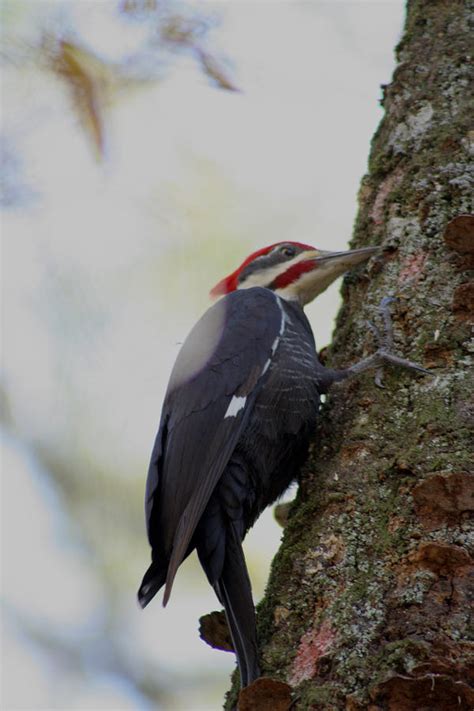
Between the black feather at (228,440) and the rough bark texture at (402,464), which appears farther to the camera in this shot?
the black feather at (228,440)

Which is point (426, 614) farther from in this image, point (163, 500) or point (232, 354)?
point (232, 354)

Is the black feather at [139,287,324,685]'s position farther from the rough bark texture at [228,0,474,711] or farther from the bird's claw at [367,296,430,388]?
the bird's claw at [367,296,430,388]

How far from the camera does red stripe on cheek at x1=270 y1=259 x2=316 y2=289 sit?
3475 mm

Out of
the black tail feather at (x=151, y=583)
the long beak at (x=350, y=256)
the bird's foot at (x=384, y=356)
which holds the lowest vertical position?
the black tail feather at (x=151, y=583)

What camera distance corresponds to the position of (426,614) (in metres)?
1.77

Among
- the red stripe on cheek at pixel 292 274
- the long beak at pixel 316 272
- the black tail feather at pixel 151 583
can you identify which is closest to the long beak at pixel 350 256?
the long beak at pixel 316 272

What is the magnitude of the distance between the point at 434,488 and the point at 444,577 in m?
0.21

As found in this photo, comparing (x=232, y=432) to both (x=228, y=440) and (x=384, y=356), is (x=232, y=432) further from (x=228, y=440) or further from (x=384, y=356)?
(x=384, y=356)

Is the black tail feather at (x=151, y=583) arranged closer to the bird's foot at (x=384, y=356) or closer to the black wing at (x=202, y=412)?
the black wing at (x=202, y=412)

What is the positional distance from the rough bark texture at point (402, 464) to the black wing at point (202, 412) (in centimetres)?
27

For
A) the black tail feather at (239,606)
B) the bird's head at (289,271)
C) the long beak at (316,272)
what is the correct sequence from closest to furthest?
the black tail feather at (239,606) → the long beak at (316,272) → the bird's head at (289,271)

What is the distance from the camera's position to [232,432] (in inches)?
107

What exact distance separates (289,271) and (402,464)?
Answer: 1.56 m

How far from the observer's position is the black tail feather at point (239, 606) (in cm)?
202
